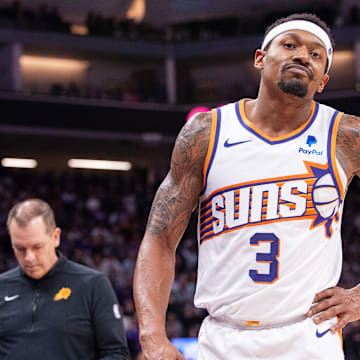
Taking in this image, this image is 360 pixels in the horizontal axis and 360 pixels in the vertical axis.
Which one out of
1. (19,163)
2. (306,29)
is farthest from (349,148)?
(19,163)

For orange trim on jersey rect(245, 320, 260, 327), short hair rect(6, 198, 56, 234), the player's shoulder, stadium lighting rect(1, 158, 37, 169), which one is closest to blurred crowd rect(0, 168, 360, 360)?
stadium lighting rect(1, 158, 37, 169)

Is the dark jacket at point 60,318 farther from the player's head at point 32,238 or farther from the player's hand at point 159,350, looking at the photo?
the player's hand at point 159,350

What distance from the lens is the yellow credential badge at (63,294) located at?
4.12 meters

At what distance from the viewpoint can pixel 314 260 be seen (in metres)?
2.76

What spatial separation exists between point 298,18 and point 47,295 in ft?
7.11

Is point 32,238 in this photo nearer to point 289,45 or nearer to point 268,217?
point 268,217

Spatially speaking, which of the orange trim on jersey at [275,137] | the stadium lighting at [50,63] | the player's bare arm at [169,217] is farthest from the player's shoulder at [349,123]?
the stadium lighting at [50,63]

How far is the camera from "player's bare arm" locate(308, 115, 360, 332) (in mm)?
2754

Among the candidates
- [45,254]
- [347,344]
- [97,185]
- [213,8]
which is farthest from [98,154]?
[45,254]

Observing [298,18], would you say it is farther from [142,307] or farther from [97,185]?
[97,185]

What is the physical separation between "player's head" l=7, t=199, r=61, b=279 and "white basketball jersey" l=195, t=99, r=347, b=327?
4.75 feet

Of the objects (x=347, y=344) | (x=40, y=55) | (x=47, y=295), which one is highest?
(x=40, y=55)

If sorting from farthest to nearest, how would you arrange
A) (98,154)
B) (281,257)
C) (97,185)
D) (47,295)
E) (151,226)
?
1. (98,154)
2. (97,185)
3. (47,295)
4. (151,226)
5. (281,257)

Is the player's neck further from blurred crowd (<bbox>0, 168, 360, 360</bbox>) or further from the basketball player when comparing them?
blurred crowd (<bbox>0, 168, 360, 360</bbox>)
